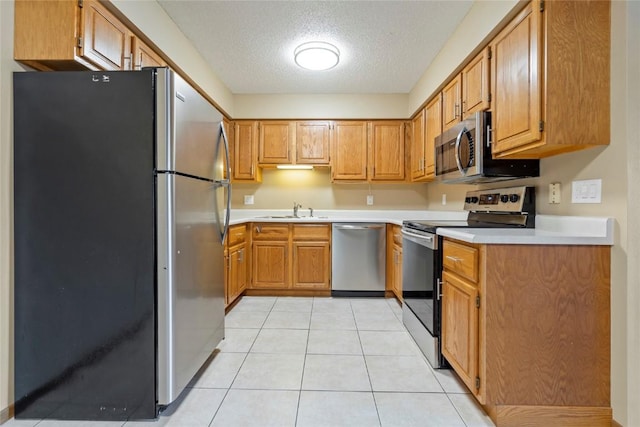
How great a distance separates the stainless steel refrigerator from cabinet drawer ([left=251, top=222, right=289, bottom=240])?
81.5 inches

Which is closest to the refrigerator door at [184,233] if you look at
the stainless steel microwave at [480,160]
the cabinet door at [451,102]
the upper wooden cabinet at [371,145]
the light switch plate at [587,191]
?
the stainless steel microwave at [480,160]

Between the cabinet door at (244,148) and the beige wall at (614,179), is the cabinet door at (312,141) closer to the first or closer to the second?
the cabinet door at (244,148)

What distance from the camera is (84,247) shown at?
1.47 meters

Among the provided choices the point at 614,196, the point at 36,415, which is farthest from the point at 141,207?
the point at 614,196

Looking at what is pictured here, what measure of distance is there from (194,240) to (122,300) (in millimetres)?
420

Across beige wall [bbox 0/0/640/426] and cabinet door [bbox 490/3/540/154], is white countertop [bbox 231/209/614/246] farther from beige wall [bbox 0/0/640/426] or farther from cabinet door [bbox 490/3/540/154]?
cabinet door [bbox 490/3/540/154]

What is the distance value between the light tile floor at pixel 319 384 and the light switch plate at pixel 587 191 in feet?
3.73

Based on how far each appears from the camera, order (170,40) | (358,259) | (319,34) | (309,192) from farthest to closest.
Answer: (309,192), (358,259), (319,34), (170,40)

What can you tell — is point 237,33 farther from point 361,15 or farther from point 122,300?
point 122,300

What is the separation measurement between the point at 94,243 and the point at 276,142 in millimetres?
2637

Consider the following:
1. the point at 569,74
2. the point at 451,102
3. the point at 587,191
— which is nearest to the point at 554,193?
the point at 587,191

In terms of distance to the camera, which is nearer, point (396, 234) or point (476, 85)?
point (476, 85)

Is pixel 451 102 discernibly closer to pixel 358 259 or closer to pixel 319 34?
pixel 319 34

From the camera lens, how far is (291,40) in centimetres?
261
